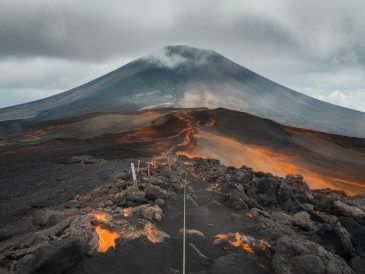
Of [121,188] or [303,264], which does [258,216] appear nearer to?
[303,264]

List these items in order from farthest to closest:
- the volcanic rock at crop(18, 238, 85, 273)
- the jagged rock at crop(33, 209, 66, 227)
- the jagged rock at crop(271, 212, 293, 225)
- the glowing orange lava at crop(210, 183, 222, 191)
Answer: the glowing orange lava at crop(210, 183, 222, 191)
the jagged rock at crop(271, 212, 293, 225)
the jagged rock at crop(33, 209, 66, 227)
the volcanic rock at crop(18, 238, 85, 273)

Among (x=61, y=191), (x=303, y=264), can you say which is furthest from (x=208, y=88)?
(x=303, y=264)

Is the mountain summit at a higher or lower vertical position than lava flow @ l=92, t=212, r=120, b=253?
higher

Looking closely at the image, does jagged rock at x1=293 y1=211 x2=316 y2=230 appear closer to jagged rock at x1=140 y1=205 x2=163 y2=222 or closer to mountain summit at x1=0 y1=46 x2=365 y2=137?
jagged rock at x1=140 y1=205 x2=163 y2=222

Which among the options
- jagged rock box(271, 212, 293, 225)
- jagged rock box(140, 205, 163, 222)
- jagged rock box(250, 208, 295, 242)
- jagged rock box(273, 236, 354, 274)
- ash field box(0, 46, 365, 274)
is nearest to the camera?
jagged rock box(273, 236, 354, 274)

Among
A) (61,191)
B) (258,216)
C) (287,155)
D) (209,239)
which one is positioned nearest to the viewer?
(209,239)

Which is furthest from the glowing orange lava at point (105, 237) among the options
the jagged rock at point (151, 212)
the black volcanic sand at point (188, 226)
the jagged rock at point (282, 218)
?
the jagged rock at point (282, 218)

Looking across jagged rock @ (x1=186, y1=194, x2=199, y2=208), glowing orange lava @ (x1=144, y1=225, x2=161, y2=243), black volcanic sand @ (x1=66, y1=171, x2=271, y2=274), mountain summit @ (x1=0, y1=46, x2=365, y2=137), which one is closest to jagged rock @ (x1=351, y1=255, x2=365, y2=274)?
black volcanic sand @ (x1=66, y1=171, x2=271, y2=274)
